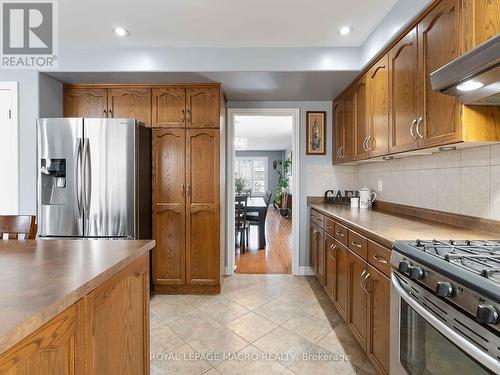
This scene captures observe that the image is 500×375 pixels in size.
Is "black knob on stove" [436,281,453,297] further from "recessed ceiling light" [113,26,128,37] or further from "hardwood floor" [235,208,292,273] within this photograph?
"hardwood floor" [235,208,292,273]

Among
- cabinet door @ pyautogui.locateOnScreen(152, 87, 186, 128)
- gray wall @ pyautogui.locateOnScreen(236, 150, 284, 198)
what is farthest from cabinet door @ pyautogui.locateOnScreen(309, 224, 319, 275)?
gray wall @ pyautogui.locateOnScreen(236, 150, 284, 198)

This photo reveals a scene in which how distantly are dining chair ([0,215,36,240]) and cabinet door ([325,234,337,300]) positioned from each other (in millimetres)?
2181

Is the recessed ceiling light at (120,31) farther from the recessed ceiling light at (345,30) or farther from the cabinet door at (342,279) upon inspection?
the cabinet door at (342,279)

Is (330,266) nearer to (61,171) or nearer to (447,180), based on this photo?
(447,180)

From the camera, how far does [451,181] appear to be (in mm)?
1891

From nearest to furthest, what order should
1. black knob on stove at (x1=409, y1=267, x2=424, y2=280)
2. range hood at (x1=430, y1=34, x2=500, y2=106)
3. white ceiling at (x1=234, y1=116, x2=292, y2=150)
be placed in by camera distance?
range hood at (x1=430, y1=34, x2=500, y2=106) → black knob on stove at (x1=409, y1=267, x2=424, y2=280) → white ceiling at (x1=234, y1=116, x2=292, y2=150)

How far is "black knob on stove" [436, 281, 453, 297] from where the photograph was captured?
0.95m

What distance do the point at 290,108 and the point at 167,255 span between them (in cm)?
228

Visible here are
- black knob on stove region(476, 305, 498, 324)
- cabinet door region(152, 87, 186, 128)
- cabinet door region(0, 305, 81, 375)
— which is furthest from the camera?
cabinet door region(152, 87, 186, 128)

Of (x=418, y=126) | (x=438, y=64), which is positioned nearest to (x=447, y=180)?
(x=418, y=126)

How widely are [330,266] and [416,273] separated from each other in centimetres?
148

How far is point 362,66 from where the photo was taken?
2.50 meters

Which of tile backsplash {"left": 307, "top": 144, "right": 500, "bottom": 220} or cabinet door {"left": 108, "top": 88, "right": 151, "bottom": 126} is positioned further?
cabinet door {"left": 108, "top": 88, "right": 151, "bottom": 126}

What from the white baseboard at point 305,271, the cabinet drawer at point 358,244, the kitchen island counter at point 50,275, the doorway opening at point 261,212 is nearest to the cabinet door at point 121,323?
the kitchen island counter at point 50,275
